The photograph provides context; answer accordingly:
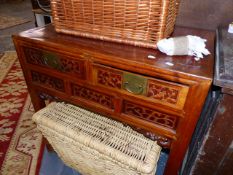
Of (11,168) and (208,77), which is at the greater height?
(208,77)

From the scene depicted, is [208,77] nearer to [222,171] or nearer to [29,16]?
[222,171]

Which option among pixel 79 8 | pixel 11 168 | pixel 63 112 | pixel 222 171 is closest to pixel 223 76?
pixel 222 171

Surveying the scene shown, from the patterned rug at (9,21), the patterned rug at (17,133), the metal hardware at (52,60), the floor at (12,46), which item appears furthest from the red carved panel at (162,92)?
the patterned rug at (9,21)

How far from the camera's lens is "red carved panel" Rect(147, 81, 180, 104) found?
1.73ft

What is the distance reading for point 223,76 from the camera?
44cm

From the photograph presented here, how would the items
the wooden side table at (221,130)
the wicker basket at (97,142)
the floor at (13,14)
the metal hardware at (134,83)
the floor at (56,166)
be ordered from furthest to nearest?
the floor at (13,14) → the floor at (56,166) → the wicker basket at (97,142) → the metal hardware at (134,83) → the wooden side table at (221,130)

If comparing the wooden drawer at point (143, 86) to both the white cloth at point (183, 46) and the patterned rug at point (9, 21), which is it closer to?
the white cloth at point (183, 46)

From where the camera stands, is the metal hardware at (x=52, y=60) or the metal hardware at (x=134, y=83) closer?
the metal hardware at (x=134, y=83)

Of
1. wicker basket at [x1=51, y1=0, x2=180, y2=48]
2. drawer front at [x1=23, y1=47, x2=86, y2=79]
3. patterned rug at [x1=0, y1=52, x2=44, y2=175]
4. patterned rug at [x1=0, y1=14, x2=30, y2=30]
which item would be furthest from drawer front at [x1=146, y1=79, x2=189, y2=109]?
patterned rug at [x1=0, y1=14, x2=30, y2=30]

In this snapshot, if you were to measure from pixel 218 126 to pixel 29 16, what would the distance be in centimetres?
454

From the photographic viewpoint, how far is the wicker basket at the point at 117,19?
55 centimetres

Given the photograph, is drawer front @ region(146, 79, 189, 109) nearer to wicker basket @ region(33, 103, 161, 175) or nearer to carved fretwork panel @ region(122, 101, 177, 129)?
carved fretwork panel @ region(122, 101, 177, 129)

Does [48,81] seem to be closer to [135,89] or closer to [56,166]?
[135,89]

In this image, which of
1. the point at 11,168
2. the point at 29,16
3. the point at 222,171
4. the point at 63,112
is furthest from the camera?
the point at 29,16
